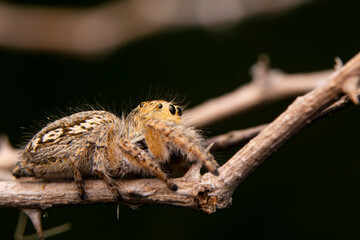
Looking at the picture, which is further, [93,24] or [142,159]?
[93,24]

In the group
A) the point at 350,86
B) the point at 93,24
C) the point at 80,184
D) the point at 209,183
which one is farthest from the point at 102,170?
the point at 93,24

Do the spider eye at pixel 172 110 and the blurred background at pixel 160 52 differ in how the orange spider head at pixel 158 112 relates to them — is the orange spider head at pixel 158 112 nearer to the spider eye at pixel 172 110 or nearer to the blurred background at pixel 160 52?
the spider eye at pixel 172 110

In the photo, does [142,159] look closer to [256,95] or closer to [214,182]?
[214,182]

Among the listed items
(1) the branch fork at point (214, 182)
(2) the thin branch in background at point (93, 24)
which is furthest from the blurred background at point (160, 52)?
(1) the branch fork at point (214, 182)

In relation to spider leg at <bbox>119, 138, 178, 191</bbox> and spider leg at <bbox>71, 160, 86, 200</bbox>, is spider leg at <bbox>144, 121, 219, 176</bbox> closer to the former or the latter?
spider leg at <bbox>119, 138, 178, 191</bbox>

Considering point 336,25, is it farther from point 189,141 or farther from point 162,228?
point 189,141

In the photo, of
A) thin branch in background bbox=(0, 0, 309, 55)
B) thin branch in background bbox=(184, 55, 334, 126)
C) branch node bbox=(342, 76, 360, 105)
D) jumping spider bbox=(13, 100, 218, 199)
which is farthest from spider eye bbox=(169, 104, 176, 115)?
thin branch in background bbox=(0, 0, 309, 55)

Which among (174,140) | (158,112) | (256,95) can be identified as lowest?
(174,140)

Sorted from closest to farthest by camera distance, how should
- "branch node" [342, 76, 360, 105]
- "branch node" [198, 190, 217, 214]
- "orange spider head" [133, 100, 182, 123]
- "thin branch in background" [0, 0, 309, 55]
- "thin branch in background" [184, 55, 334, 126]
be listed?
1. "branch node" [342, 76, 360, 105]
2. "branch node" [198, 190, 217, 214]
3. "orange spider head" [133, 100, 182, 123]
4. "thin branch in background" [184, 55, 334, 126]
5. "thin branch in background" [0, 0, 309, 55]

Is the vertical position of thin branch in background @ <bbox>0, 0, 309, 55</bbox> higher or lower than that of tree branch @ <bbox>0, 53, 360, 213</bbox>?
higher
